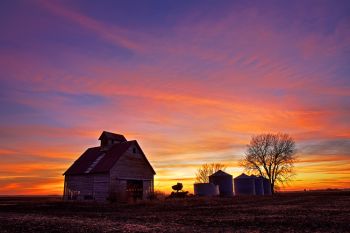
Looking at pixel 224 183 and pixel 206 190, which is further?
pixel 224 183

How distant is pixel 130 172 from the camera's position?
148 ft

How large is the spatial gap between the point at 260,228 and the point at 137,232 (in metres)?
5.02

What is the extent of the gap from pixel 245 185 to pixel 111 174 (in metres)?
33.8

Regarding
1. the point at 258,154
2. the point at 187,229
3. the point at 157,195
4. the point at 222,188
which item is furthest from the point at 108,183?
the point at 258,154

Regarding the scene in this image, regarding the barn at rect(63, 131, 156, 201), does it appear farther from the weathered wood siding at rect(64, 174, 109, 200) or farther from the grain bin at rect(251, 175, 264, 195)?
the grain bin at rect(251, 175, 264, 195)

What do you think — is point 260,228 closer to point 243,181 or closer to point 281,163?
point 243,181

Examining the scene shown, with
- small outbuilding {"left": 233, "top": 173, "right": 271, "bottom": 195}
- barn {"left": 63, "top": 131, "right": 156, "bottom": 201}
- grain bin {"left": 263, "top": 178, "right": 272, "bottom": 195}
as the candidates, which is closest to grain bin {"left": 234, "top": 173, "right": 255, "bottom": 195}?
small outbuilding {"left": 233, "top": 173, "right": 271, "bottom": 195}

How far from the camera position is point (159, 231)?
12.9 m

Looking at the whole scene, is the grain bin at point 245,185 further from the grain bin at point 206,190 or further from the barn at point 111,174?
the barn at point 111,174

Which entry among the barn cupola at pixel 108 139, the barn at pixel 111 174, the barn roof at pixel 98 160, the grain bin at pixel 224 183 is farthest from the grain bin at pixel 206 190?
the barn cupola at pixel 108 139

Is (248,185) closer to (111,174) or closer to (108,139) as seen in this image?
(108,139)

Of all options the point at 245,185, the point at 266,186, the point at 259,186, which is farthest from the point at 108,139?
the point at 266,186

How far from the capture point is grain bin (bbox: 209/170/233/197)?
62.2 metres

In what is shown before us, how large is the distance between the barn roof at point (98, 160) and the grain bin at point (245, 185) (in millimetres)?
25940
